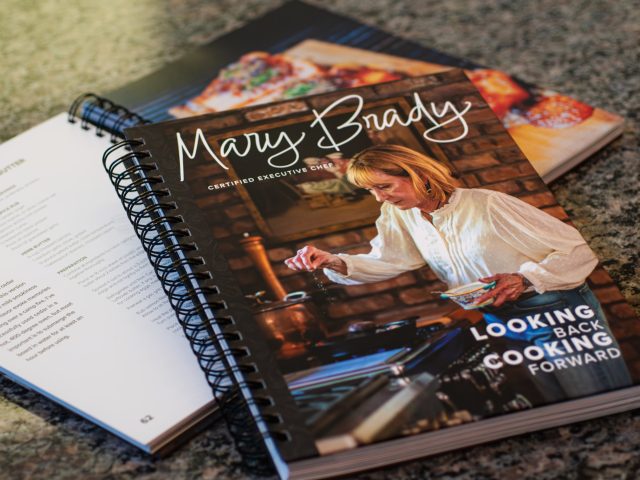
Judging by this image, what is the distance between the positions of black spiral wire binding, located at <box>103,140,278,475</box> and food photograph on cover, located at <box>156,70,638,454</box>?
0.02 m

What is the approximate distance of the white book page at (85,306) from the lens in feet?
1.92

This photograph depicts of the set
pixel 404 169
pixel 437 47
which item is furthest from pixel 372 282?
pixel 437 47

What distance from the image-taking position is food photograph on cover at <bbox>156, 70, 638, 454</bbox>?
0.54 metres

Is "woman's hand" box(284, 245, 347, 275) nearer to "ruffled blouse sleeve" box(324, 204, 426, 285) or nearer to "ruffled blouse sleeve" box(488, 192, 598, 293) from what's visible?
"ruffled blouse sleeve" box(324, 204, 426, 285)

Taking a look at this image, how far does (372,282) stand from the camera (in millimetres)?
608

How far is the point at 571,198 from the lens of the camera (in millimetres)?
765

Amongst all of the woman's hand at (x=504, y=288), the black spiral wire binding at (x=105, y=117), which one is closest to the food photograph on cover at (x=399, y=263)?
the woman's hand at (x=504, y=288)

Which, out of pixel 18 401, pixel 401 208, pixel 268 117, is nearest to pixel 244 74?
pixel 268 117

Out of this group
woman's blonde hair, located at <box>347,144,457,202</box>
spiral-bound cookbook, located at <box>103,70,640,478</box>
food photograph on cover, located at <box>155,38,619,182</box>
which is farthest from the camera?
food photograph on cover, located at <box>155,38,619,182</box>

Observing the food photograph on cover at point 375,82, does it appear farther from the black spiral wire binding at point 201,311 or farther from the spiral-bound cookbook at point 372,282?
the black spiral wire binding at point 201,311

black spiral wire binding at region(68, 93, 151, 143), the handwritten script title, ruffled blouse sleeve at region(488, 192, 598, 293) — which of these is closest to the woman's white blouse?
ruffled blouse sleeve at region(488, 192, 598, 293)

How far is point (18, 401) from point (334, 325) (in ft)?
0.82

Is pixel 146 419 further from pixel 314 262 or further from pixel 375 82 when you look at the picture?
pixel 375 82

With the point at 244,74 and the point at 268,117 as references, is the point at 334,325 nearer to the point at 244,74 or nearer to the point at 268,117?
the point at 268,117
